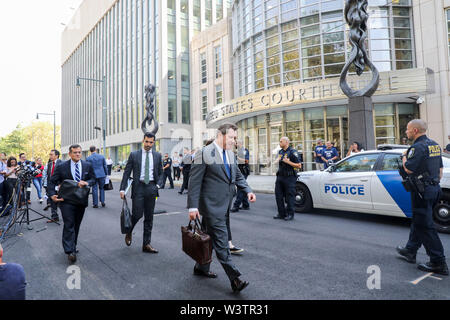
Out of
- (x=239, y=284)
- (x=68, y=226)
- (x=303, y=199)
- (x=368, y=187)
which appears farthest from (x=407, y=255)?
(x=68, y=226)

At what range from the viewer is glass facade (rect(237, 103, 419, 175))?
1664cm

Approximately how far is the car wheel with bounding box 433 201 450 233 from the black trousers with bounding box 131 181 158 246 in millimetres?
5281

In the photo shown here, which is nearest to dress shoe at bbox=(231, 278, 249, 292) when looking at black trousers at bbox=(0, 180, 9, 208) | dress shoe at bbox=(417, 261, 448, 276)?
dress shoe at bbox=(417, 261, 448, 276)

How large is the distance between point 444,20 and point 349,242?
55.5ft

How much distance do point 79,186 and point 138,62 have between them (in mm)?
38408

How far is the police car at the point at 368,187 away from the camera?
5.50 meters

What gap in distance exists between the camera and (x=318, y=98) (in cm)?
1609

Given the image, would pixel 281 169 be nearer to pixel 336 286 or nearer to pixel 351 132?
pixel 336 286

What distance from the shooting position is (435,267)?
3.55 metres

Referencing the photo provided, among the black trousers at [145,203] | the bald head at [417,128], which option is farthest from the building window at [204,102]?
the bald head at [417,128]

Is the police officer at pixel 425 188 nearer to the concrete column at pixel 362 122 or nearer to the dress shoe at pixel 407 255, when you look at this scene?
the dress shoe at pixel 407 255

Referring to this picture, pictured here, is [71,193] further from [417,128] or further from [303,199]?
[303,199]

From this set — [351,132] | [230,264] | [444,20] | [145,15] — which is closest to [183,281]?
[230,264]

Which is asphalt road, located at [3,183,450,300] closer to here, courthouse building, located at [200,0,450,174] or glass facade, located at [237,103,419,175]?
courthouse building, located at [200,0,450,174]
